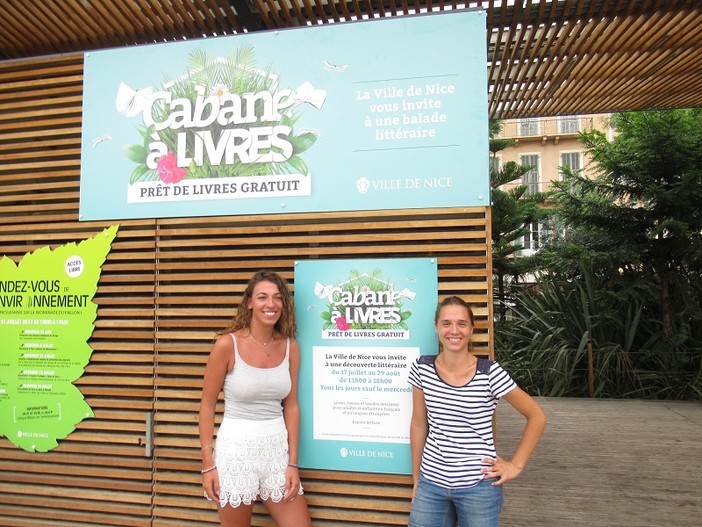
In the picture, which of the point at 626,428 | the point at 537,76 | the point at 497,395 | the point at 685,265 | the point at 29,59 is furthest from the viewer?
the point at 685,265

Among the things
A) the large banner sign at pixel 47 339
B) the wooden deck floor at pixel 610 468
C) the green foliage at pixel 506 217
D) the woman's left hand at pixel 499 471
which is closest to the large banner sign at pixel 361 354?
Answer: the woman's left hand at pixel 499 471

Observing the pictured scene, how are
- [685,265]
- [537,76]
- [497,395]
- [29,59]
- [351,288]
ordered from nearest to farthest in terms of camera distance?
1. [497,395]
2. [351,288]
3. [29,59]
4. [537,76]
5. [685,265]

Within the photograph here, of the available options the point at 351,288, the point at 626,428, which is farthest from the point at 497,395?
the point at 626,428

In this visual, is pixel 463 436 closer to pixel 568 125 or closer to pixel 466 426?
pixel 466 426

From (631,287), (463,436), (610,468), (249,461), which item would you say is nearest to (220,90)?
(249,461)

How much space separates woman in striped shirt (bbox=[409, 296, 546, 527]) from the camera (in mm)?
2213

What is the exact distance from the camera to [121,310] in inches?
124

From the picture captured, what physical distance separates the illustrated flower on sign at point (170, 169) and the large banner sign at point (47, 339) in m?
0.45

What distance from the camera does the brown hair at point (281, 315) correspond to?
258 centimetres

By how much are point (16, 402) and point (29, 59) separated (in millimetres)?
2136

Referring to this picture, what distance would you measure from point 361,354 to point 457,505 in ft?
2.84

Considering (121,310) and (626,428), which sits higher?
(121,310)

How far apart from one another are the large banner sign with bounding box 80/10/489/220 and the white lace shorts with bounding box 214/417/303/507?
3.87 feet

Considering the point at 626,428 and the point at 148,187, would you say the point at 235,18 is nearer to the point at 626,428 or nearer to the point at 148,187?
the point at 148,187
